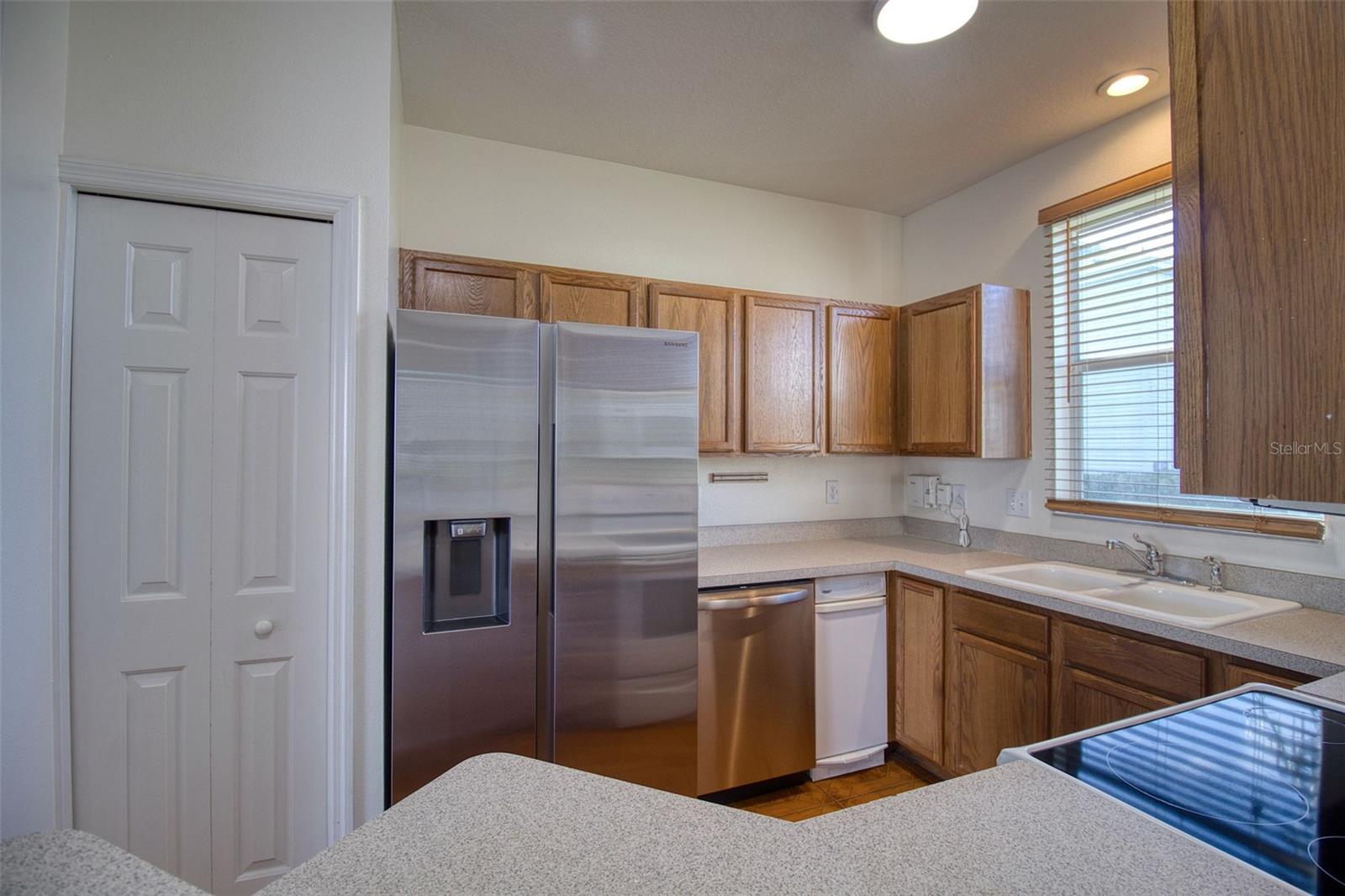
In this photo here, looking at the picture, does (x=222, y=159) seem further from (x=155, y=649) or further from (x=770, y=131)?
(x=770, y=131)

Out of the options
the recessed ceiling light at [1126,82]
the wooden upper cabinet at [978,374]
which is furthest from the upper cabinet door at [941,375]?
the recessed ceiling light at [1126,82]

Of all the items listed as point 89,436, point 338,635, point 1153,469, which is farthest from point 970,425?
point 89,436

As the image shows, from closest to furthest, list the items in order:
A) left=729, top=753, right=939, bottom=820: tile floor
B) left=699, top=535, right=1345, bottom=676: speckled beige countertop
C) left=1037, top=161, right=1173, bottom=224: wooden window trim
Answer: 1. left=699, top=535, right=1345, bottom=676: speckled beige countertop
2. left=1037, top=161, right=1173, bottom=224: wooden window trim
3. left=729, top=753, right=939, bottom=820: tile floor

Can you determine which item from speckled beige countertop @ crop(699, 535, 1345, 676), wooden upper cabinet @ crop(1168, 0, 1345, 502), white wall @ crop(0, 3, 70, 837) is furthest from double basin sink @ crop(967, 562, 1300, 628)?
white wall @ crop(0, 3, 70, 837)

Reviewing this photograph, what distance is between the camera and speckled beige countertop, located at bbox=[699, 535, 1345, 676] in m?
1.51

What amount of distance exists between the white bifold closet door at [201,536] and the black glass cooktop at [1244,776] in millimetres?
1896

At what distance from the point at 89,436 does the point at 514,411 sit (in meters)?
1.09

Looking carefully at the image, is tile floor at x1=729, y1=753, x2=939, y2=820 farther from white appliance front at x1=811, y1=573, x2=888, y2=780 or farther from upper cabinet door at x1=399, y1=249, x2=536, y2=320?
upper cabinet door at x1=399, y1=249, x2=536, y2=320

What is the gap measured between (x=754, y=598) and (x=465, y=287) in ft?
5.51

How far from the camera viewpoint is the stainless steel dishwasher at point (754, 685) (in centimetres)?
230

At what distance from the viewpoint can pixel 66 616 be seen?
5.08ft

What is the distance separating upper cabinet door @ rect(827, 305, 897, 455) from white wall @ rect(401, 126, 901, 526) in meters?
0.29

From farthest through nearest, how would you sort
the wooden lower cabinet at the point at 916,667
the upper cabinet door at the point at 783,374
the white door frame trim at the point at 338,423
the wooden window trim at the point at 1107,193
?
the upper cabinet door at the point at 783,374, the wooden lower cabinet at the point at 916,667, the wooden window trim at the point at 1107,193, the white door frame trim at the point at 338,423

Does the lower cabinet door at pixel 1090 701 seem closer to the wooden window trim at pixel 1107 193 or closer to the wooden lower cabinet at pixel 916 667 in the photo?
the wooden lower cabinet at pixel 916 667
